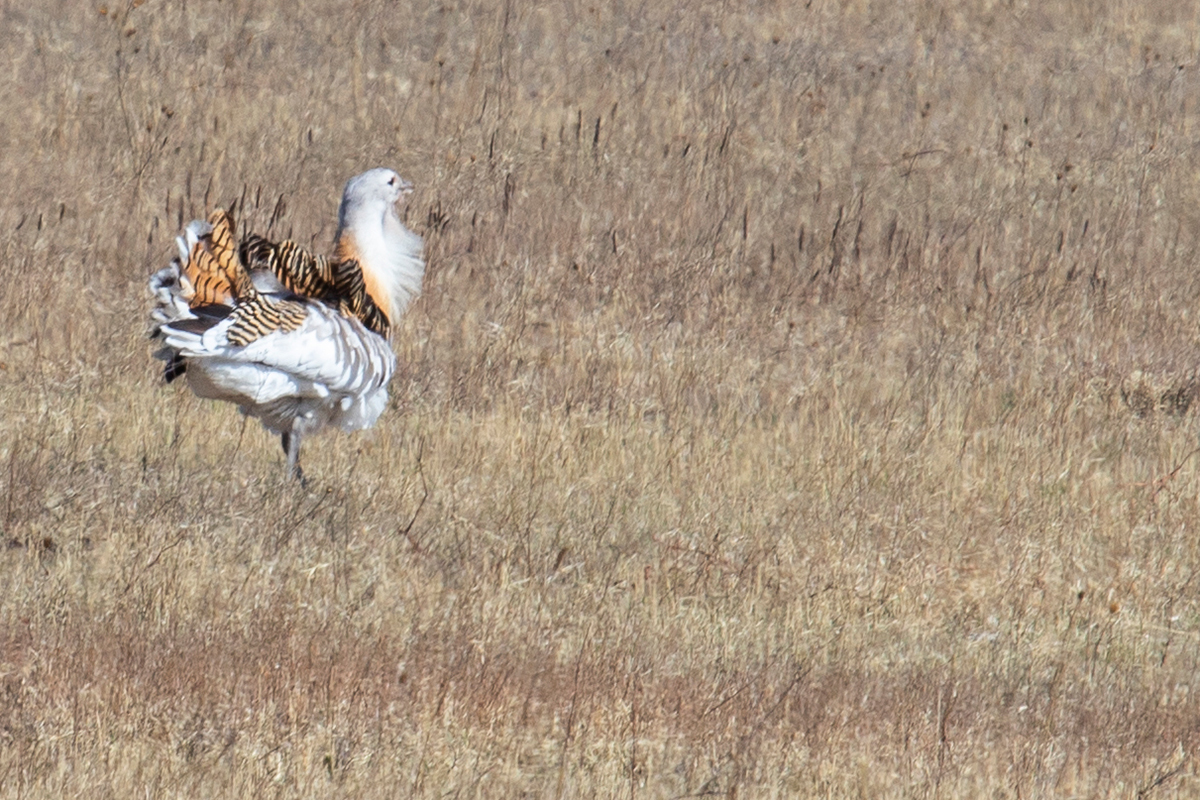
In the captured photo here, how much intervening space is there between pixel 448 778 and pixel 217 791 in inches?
22.5

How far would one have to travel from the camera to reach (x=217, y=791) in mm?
4020

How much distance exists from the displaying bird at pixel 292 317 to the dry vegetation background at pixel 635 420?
301 mm

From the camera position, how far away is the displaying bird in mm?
6199

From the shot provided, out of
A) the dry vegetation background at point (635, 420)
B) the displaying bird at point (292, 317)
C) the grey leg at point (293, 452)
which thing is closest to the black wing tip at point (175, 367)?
the displaying bird at point (292, 317)

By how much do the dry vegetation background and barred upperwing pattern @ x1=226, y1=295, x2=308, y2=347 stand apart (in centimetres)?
55

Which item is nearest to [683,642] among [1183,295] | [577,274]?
[577,274]

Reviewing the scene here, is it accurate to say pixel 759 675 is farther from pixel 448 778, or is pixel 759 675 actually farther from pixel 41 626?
pixel 41 626

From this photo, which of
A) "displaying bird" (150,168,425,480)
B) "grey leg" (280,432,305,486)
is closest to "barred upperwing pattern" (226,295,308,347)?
"displaying bird" (150,168,425,480)

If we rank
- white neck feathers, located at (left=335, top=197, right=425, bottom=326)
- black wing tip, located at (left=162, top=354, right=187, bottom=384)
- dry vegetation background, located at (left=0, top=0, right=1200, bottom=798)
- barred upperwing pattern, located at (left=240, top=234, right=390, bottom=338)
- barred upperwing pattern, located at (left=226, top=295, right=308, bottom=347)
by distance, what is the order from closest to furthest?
1. dry vegetation background, located at (left=0, top=0, right=1200, bottom=798)
2. barred upperwing pattern, located at (left=226, top=295, right=308, bottom=347)
3. black wing tip, located at (left=162, top=354, right=187, bottom=384)
4. barred upperwing pattern, located at (left=240, top=234, right=390, bottom=338)
5. white neck feathers, located at (left=335, top=197, right=425, bottom=326)

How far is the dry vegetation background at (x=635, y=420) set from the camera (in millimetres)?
4582

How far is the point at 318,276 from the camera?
6922 millimetres

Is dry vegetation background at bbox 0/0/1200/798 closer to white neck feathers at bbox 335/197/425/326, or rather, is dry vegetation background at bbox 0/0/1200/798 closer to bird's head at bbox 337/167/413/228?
white neck feathers at bbox 335/197/425/326

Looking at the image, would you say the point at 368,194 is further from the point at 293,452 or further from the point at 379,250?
the point at 293,452

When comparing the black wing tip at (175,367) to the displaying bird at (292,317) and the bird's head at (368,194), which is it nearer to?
the displaying bird at (292,317)
